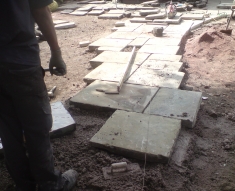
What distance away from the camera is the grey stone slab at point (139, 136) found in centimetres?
252

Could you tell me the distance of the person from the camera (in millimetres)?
1717

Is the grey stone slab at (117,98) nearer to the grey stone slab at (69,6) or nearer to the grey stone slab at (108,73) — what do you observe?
the grey stone slab at (108,73)

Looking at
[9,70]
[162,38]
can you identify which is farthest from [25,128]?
[162,38]

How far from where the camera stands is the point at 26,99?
185 cm

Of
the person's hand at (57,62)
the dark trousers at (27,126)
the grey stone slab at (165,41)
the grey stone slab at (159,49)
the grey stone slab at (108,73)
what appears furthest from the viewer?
the grey stone slab at (165,41)

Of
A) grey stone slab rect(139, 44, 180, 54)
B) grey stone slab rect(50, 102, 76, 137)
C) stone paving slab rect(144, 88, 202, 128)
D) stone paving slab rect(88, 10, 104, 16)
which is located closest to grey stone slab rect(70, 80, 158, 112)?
stone paving slab rect(144, 88, 202, 128)

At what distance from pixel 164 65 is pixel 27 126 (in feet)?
9.79

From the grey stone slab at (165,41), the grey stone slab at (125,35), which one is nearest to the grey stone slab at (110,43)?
the grey stone slab at (125,35)

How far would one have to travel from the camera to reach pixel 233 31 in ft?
20.2

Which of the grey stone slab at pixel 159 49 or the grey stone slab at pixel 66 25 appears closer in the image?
the grey stone slab at pixel 159 49

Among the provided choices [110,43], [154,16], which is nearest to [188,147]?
[110,43]

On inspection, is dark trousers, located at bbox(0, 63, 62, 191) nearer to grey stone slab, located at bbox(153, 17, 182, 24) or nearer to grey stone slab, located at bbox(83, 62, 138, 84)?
grey stone slab, located at bbox(83, 62, 138, 84)

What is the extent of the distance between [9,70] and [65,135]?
1384mm

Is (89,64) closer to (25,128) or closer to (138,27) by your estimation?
(138,27)
